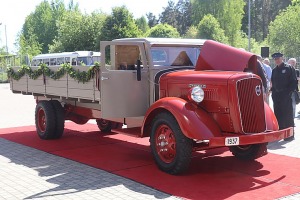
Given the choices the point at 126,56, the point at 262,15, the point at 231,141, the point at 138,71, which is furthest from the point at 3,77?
the point at 262,15

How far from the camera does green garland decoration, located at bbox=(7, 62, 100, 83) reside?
7.49m

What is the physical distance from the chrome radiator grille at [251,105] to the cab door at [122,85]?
183 centimetres

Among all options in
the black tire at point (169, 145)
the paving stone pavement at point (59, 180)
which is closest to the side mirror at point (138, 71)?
the black tire at point (169, 145)

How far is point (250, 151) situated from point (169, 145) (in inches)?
58.4

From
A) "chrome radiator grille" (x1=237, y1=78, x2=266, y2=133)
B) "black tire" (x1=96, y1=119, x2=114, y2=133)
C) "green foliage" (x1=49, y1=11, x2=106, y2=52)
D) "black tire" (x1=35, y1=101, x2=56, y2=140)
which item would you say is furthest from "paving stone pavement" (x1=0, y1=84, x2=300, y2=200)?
"green foliage" (x1=49, y1=11, x2=106, y2=52)

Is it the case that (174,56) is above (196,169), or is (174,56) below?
above

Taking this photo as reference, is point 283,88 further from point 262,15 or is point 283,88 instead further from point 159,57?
point 262,15

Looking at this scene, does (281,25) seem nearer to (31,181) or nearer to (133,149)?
(133,149)

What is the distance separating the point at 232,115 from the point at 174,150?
0.98 metres

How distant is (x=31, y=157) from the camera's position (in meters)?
7.59

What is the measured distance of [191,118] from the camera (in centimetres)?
579

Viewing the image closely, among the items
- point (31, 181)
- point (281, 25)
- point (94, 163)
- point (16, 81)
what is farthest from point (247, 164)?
point (281, 25)

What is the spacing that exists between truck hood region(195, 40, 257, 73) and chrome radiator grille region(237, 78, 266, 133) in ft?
1.82

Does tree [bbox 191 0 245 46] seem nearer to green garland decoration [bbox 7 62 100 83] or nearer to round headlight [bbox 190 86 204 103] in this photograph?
green garland decoration [bbox 7 62 100 83]
